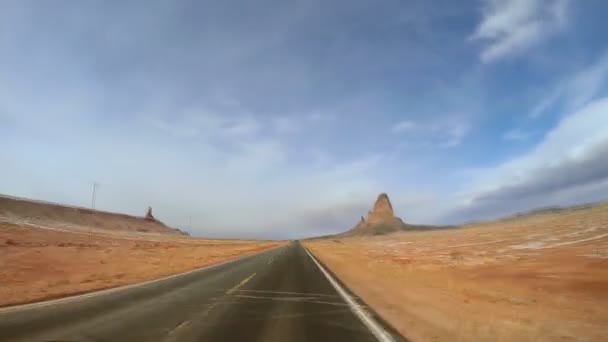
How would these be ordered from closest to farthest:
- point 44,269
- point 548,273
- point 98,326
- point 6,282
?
point 98,326 → point 6,282 → point 548,273 → point 44,269

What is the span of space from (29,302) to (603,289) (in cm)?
1871

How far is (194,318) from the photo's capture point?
9.98m

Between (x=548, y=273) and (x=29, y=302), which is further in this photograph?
(x=548, y=273)

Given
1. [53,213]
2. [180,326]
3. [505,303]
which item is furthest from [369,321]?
[53,213]

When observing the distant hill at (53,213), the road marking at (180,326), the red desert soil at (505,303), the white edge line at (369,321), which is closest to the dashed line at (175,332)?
the road marking at (180,326)

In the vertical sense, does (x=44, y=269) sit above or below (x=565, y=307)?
above

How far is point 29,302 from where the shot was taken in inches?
483

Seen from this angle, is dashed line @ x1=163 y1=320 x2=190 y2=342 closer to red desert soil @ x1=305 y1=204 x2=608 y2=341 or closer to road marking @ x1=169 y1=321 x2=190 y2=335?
road marking @ x1=169 y1=321 x2=190 y2=335

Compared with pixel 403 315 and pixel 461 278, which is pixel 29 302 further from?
pixel 461 278

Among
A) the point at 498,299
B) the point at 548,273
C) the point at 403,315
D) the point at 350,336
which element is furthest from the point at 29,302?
the point at 548,273

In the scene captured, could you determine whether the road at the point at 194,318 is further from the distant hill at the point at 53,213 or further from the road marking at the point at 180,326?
the distant hill at the point at 53,213

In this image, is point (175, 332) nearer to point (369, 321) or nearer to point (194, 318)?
point (194, 318)

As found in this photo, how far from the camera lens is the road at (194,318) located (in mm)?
7989


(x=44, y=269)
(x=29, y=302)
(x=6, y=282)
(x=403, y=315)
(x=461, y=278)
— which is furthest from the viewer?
(x=44, y=269)
